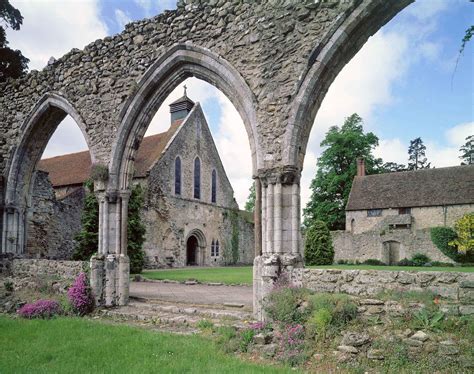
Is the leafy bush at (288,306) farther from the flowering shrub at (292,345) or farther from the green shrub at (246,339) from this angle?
the green shrub at (246,339)

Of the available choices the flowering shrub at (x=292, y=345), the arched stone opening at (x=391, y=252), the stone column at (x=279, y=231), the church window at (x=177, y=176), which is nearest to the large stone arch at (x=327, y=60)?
the stone column at (x=279, y=231)

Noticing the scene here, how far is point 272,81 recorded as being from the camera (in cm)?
634

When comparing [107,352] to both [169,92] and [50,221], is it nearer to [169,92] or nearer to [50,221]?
[169,92]

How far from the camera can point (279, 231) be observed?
6.02m

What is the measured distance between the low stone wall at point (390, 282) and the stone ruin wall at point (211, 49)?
187 cm

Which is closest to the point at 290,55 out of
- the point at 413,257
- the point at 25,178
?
the point at 25,178

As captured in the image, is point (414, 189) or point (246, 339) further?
point (414, 189)

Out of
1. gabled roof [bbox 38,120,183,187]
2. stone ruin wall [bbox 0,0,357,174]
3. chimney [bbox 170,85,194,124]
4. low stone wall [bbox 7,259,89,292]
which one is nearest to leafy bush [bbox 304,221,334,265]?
gabled roof [bbox 38,120,183,187]

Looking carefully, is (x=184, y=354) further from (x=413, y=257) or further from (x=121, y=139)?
(x=413, y=257)

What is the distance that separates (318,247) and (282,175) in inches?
659

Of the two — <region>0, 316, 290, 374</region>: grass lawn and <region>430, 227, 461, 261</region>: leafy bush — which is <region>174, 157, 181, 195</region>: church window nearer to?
<region>430, 227, 461, 261</region>: leafy bush

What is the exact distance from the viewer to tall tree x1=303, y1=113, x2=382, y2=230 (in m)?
33.5

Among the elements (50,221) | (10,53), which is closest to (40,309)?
(50,221)

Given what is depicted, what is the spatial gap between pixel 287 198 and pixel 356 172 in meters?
29.2
